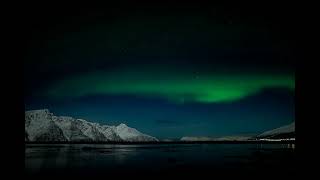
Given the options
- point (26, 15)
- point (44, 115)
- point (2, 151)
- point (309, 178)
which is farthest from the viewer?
point (44, 115)

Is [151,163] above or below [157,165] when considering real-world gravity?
below

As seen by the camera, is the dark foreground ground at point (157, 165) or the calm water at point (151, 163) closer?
the dark foreground ground at point (157, 165)

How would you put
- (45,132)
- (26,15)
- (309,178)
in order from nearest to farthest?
(309,178) < (26,15) < (45,132)

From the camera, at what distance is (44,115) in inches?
7785

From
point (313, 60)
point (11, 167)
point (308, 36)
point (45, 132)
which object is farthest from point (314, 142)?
point (45, 132)

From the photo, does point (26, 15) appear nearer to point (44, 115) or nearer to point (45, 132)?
point (45, 132)

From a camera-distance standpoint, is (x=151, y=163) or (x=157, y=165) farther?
(x=151, y=163)

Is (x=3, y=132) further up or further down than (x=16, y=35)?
further down

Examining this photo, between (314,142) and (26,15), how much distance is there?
12.9 feet

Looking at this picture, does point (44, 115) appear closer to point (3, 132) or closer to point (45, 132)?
point (45, 132)

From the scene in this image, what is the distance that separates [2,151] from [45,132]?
178 m

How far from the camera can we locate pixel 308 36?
4.77 m

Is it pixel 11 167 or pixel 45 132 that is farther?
pixel 45 132

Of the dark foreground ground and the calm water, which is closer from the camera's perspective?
the dark foreground ground
